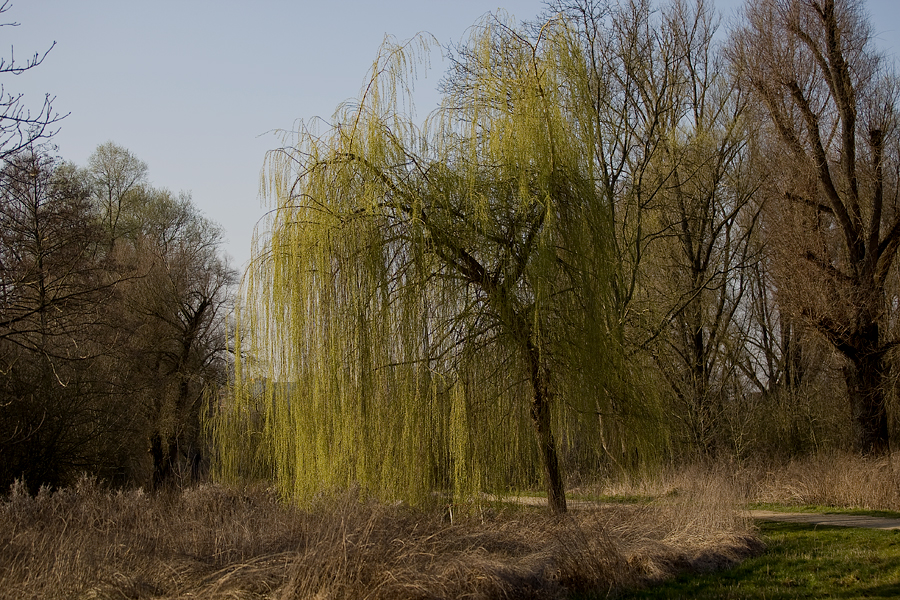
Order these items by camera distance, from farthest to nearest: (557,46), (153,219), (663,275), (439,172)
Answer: (153,219)
(663,275)
(557,46)
(439,172)

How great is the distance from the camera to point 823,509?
10328mm

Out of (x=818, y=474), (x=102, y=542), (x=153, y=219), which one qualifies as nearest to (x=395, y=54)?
(x=102, y=542)

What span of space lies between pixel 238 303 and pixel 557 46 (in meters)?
4.69

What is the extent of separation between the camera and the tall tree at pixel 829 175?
A: 13352 mm

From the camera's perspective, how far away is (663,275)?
16453mm

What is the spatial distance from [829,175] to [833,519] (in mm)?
7465

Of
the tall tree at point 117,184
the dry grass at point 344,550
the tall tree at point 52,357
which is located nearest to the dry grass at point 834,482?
the dry grass at point 344,550

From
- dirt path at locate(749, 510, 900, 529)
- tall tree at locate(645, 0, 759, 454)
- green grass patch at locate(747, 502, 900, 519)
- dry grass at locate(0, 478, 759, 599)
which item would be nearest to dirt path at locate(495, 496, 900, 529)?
dirt path at locate(749, 510, 900, 529)

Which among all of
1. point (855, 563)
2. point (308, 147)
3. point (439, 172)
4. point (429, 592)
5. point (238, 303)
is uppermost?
point (308, 147)

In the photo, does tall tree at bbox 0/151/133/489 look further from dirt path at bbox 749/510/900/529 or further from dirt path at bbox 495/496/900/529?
dirt path at bbox 749/510/900/529

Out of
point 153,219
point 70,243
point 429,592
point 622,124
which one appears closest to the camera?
point 429,592

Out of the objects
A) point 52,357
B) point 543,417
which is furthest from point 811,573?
point 52,357

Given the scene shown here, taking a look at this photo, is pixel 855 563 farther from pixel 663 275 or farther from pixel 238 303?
pixel 663 275

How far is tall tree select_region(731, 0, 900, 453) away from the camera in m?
13.4
